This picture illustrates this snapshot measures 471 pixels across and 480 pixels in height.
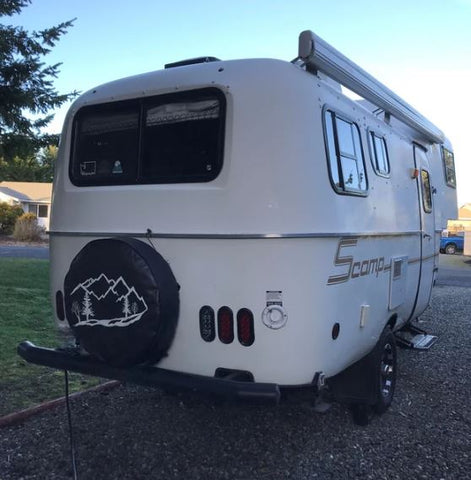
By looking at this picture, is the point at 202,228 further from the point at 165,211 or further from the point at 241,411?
the point at 241,411

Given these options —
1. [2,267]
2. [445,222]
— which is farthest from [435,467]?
[2,267]

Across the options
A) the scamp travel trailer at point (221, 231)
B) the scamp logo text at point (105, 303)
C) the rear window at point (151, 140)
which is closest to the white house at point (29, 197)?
the rear window at point (151, 140)

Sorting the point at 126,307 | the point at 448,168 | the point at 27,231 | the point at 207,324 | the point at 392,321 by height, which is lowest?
the point at 392,321

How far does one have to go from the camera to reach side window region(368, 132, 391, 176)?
15.1 feet

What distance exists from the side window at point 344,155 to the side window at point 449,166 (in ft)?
13.1

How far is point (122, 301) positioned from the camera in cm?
349

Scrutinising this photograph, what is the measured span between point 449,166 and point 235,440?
18.6ft

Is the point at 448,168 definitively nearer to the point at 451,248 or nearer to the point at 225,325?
the point at 225,325

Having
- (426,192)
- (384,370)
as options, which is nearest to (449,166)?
(426,192)

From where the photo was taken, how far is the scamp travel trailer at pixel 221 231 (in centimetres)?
340

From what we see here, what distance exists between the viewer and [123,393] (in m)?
5.23

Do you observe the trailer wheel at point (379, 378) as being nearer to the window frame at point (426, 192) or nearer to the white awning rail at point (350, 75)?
the window frame at point (426, 192)

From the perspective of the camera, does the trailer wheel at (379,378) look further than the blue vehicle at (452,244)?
No

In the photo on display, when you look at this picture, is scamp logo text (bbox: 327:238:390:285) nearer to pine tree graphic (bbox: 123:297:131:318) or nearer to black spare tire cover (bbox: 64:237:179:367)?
black spare tire cover (bbox: 64:237:179:367)
